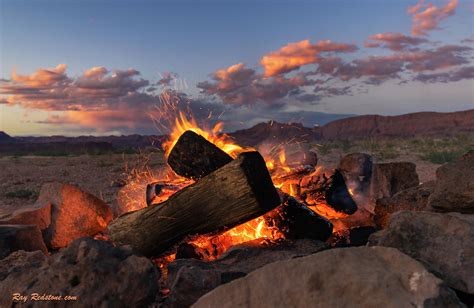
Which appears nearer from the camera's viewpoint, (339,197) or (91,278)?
(91,278)

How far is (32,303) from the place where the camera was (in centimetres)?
325

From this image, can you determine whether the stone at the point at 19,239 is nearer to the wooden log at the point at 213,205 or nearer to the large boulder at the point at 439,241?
the wooden log at the point at 213,205

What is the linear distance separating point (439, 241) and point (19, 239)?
4.34m

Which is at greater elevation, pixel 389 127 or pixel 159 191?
pixel 159 191

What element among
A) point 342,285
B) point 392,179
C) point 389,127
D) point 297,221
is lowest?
point 389,127

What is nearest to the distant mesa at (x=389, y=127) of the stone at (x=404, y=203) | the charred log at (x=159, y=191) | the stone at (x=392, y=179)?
the stone at (x=392, y=179)

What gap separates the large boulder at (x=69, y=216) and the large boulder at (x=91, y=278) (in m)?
2.31

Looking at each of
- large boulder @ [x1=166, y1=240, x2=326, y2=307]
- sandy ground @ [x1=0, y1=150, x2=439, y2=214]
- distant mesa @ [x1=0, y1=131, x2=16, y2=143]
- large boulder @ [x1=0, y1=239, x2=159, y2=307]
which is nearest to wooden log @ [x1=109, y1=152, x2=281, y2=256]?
large boulder @ [x1=166, y1=240, x2=326, y2=307]

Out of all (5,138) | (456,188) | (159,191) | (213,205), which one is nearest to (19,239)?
(159,191)

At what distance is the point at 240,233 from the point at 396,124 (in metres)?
103

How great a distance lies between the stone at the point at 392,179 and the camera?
681 centimetres

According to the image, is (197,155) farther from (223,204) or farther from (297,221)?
(297,221)

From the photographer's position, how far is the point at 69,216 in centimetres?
587

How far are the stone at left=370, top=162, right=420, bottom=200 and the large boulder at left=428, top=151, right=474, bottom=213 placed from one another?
97.3 inches
